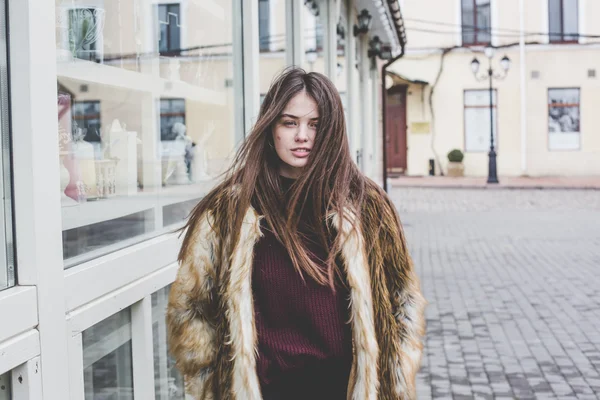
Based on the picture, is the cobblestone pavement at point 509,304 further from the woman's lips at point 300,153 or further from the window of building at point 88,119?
the woman's lips at point 300,153

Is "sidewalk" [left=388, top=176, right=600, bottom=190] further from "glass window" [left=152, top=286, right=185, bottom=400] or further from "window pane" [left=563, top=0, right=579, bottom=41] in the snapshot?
"glass window" [left=152, top=286, right=185, bottom=400]

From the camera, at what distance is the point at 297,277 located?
2361 millimetres

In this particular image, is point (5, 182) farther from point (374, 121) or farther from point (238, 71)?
point (374, 121)

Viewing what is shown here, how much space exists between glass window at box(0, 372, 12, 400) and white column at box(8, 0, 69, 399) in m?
0.11

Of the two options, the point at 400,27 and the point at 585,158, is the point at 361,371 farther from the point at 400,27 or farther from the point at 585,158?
the point at 585,158

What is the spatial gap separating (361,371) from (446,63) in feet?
95.4

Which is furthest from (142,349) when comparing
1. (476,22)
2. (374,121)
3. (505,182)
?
(476,22)

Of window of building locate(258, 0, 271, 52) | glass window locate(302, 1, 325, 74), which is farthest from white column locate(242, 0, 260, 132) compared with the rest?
glass window locate(302, 1, 325, 74)

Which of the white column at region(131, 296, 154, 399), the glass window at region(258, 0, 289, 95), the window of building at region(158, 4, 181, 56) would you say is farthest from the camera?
the glass window at region(258, 0, 289, 95)

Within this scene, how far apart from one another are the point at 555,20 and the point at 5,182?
29.6 metres

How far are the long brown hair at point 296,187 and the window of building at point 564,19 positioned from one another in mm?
28881

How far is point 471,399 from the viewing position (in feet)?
17.6

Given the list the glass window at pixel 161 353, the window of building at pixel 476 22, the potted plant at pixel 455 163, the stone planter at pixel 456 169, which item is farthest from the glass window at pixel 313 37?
the window of building at pixel 476 22

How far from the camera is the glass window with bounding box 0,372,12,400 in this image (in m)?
2.28
